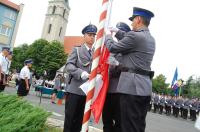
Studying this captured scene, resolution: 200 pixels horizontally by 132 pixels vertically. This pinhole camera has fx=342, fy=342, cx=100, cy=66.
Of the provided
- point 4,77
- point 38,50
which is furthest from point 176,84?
point 38,50

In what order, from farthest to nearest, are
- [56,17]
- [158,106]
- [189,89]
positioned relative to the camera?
[56,17], [189,89], [158,106]

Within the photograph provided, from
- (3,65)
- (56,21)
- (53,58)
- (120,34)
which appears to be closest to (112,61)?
(120,34)

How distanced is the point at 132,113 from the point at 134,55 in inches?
29.5

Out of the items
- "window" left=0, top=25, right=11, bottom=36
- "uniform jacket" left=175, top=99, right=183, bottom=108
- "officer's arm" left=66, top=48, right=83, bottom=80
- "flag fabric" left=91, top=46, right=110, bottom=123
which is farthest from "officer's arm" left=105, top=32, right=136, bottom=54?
"window" left=0, top=25, right=11, bottom=36

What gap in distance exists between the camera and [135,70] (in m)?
4.44

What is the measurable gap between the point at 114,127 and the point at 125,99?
Result: 633mm

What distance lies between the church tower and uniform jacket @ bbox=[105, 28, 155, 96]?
311ft

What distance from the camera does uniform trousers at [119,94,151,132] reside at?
Result: 4324 mm

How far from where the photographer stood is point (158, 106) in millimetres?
32750

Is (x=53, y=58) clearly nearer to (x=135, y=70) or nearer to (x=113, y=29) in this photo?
(x=113, y=29)

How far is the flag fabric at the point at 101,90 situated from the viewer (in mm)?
4641

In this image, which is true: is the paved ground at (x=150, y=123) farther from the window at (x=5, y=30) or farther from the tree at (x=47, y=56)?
the tree at (x=47, y=56)

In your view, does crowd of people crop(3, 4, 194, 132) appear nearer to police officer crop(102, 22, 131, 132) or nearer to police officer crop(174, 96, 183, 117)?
police officer crop(102, 22, 131, 132)

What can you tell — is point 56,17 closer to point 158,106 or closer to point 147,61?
point 158,106
